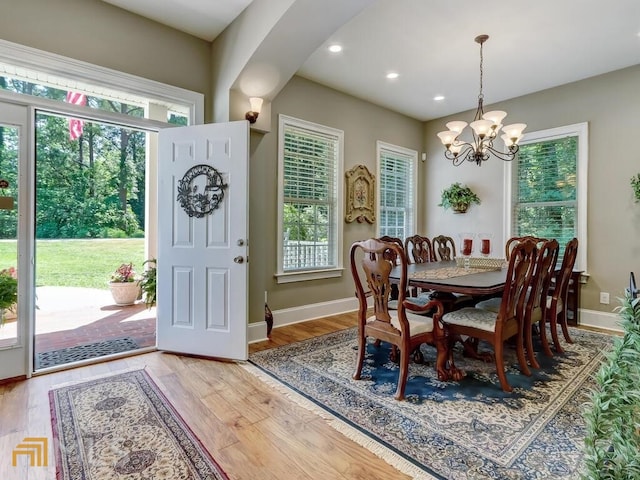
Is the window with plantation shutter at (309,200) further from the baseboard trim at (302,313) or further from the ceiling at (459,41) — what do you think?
the ceiling at (459,41)

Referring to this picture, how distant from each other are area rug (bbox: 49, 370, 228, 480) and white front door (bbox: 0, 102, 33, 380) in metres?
0.51

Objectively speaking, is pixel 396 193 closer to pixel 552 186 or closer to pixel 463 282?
pixel 552 186

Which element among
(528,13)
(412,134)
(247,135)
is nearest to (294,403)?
(247,135)

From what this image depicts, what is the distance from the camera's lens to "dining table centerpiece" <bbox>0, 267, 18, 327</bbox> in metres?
2.53

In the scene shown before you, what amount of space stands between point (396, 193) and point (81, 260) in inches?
244

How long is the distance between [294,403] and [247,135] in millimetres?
2177

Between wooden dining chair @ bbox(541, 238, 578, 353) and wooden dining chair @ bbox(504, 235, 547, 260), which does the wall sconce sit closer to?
wooden dining chair @ bbox(504, 235, 547, 260)

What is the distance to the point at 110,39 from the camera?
2859 millimetres

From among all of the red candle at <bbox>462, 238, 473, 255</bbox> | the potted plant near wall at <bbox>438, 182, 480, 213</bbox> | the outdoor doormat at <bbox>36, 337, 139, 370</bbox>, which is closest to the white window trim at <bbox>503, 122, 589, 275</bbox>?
the potted plant near wall at <bbox>438, 182, 480, 213</bbox>

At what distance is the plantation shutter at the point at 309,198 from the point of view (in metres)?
4.22

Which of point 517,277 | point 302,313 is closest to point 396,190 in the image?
point 302,313

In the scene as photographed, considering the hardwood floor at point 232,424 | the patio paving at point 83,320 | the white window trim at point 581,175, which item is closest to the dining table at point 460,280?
the hardwood floor at point 232,424

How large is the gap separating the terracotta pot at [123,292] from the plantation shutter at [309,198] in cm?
284

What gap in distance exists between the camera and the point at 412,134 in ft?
18.9
